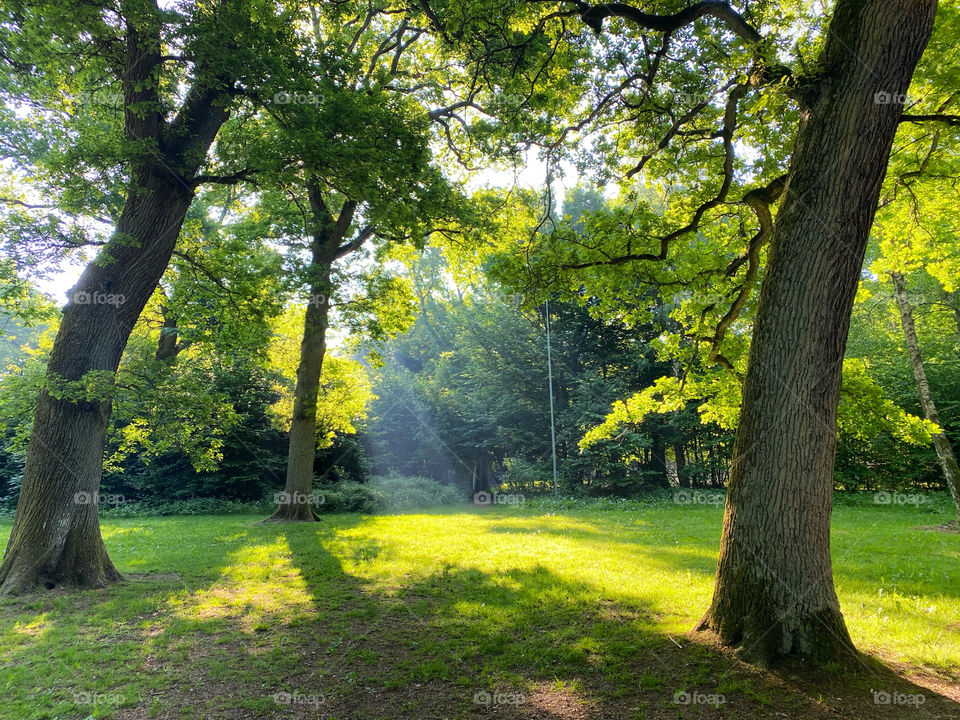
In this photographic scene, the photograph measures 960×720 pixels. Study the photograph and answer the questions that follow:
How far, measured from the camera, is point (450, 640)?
199 inches

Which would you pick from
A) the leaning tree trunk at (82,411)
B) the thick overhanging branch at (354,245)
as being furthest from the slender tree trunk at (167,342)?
the leaning tree trunk at (82,411)

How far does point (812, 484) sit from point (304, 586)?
6.65 metres

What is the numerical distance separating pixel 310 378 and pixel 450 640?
10.5m

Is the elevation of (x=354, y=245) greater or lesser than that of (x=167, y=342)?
greater

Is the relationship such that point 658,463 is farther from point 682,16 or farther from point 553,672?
point 682,16

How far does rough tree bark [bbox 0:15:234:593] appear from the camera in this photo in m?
6.49

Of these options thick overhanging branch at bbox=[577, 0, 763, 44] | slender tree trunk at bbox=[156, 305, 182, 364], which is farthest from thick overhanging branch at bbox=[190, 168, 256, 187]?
slender tree trunk at bbox=[156, 305, 182, 364]

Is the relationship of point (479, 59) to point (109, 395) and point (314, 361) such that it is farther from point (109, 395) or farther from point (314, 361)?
→ point (314, 361)

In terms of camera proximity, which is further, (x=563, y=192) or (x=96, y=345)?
(x=563, y=192)

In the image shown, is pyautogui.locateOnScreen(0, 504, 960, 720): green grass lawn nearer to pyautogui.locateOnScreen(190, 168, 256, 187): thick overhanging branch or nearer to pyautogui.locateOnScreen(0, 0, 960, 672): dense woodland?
pyautogui.locateOnScreen(0, 0, 960, 672): dense woodland

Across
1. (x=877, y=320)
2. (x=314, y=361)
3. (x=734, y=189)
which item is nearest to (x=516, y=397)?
(x=314, y=361)

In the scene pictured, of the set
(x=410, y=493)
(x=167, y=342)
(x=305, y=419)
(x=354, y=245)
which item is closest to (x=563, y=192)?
(x=354, y=245)

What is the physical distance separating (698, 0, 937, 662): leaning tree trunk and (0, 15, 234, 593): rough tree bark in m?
7.51

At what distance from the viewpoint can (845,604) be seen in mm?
5770
